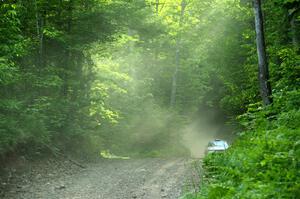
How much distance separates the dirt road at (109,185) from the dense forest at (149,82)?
2250 millimetres

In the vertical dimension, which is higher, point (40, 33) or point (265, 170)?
point (40, 33)

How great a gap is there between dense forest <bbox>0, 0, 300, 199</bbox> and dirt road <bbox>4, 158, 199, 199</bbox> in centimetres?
225

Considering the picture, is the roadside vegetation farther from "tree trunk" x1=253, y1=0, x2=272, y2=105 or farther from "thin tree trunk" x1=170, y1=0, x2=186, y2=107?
"thin tree trunk" x1=170, y1=0, x2=186, y2=107

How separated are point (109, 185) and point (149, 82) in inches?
919

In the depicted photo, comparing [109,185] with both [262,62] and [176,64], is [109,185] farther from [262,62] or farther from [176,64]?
[176,64]

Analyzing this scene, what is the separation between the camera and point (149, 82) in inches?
1447

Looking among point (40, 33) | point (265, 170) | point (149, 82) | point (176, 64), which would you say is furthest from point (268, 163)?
point (176, 64)

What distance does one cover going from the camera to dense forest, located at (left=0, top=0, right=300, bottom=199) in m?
8.56

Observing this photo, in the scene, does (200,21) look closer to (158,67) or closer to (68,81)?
(158,67)

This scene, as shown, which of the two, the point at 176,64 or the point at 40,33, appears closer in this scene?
the point at 40,33

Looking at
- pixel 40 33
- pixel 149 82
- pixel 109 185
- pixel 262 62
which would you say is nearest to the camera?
pixel 109 185

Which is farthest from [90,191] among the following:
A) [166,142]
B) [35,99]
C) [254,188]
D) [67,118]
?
[166,142]

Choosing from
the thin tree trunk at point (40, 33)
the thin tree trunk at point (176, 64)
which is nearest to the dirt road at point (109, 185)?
the thin tree trunk at point (40, 33)

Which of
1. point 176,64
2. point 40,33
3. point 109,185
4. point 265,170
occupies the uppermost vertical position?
point 40,33
